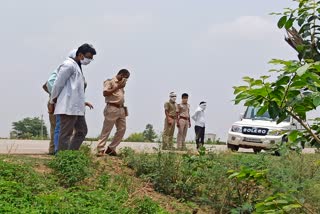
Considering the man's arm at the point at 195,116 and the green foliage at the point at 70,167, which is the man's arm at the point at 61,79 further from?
the man's arm at the point at 195,116

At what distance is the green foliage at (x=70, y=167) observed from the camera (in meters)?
6.78

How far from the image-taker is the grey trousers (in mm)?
7703

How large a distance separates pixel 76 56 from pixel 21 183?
98.6 inches

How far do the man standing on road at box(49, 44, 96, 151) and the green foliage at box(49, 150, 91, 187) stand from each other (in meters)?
0.63

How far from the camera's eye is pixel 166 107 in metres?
14.4

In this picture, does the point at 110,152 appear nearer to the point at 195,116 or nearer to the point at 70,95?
the point at 70,95

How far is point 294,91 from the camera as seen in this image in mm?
2303

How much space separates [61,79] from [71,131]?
0.70 metres

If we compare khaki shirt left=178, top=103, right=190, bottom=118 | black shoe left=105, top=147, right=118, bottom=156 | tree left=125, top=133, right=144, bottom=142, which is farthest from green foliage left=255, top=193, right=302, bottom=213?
tree left=125, top=133, right=144, bottom=142

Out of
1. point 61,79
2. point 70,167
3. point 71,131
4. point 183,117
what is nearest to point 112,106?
point 71,131

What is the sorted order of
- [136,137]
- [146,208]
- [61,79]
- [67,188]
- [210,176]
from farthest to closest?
[136,137] < [210,176] < [61,79] < [67,188] < [146,208]

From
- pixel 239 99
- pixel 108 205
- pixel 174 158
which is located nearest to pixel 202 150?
pixel 174 158

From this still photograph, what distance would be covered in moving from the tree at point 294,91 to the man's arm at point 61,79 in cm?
524

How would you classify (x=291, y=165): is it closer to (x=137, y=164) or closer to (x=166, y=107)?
(x=137, y=164)
